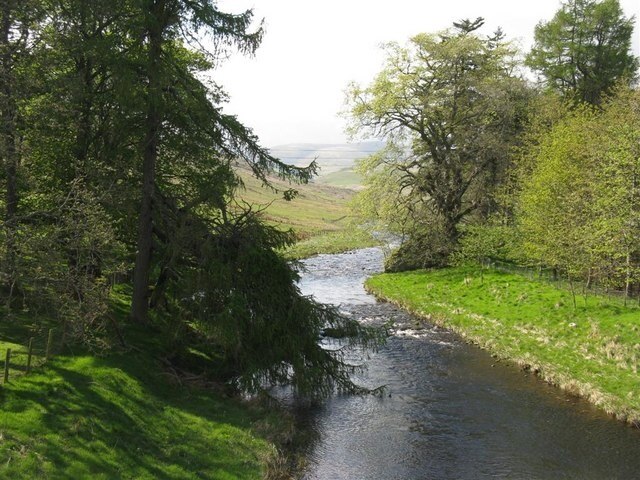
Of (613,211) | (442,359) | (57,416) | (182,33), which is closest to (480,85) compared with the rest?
(613,211)

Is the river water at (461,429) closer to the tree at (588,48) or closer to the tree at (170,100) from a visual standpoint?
the tree at (170,100)

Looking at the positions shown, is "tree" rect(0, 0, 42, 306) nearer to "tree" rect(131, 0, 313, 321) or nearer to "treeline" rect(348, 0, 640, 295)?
"tree" rect(131, 0, 313, 321)

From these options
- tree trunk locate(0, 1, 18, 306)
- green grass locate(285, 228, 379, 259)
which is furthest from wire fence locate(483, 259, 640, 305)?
tree trunk locate(0, 1, 18, 306)

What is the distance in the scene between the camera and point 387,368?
82.0 feet

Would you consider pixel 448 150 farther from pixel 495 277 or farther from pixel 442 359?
pixel 442 359

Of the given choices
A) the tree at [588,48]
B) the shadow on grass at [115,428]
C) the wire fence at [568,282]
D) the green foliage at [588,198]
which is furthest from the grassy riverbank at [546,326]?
the tree at [588,48]

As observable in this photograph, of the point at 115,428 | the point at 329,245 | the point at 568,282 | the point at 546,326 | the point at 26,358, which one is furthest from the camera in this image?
the point at 329,245

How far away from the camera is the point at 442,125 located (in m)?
45.2

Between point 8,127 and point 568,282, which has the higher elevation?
point 8,127

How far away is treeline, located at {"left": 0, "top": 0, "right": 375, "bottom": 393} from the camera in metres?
18.3

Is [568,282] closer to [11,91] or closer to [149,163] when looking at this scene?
[149,163]

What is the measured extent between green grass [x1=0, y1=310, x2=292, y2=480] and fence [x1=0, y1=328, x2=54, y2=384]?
0.22 meters

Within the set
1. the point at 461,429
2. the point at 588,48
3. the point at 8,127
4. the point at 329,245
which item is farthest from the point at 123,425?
the point at 329,245

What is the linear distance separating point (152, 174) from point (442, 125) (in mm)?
31572
